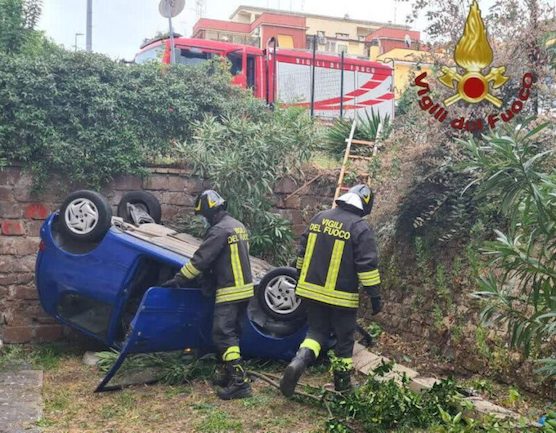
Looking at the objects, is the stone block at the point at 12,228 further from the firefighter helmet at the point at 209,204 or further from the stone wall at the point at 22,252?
the firefighter helmet at the point at 209,204

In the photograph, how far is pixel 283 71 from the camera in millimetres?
14070

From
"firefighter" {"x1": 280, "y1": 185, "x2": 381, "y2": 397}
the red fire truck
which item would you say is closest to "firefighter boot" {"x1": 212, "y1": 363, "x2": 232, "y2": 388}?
"firefighter" {"x1": 280, "y1": 185, "x2": 381, "y2": 397}

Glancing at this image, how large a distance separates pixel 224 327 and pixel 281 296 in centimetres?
76

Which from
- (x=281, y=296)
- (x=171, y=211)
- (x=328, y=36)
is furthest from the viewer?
(x=328, y=36)

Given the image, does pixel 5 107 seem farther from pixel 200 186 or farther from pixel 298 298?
pixel 298 298

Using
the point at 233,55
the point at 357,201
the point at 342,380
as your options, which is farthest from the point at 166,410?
the point at 233,55

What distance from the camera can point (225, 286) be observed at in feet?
18.4

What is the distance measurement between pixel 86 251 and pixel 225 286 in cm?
145

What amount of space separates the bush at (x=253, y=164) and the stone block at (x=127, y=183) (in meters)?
0.64

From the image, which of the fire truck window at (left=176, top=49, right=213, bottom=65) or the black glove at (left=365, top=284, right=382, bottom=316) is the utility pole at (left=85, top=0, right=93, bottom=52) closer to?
the fire truck window at (left=176, top=49, right=213, bottom=65)

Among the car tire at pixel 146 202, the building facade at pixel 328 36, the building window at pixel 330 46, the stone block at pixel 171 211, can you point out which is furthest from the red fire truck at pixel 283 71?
the building window at pixel 330 46

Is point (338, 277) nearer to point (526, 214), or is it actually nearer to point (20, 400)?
point (526, 214)

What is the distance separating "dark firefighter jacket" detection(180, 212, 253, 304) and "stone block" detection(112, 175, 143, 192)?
228cm

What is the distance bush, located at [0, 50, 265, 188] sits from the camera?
7.11 m
